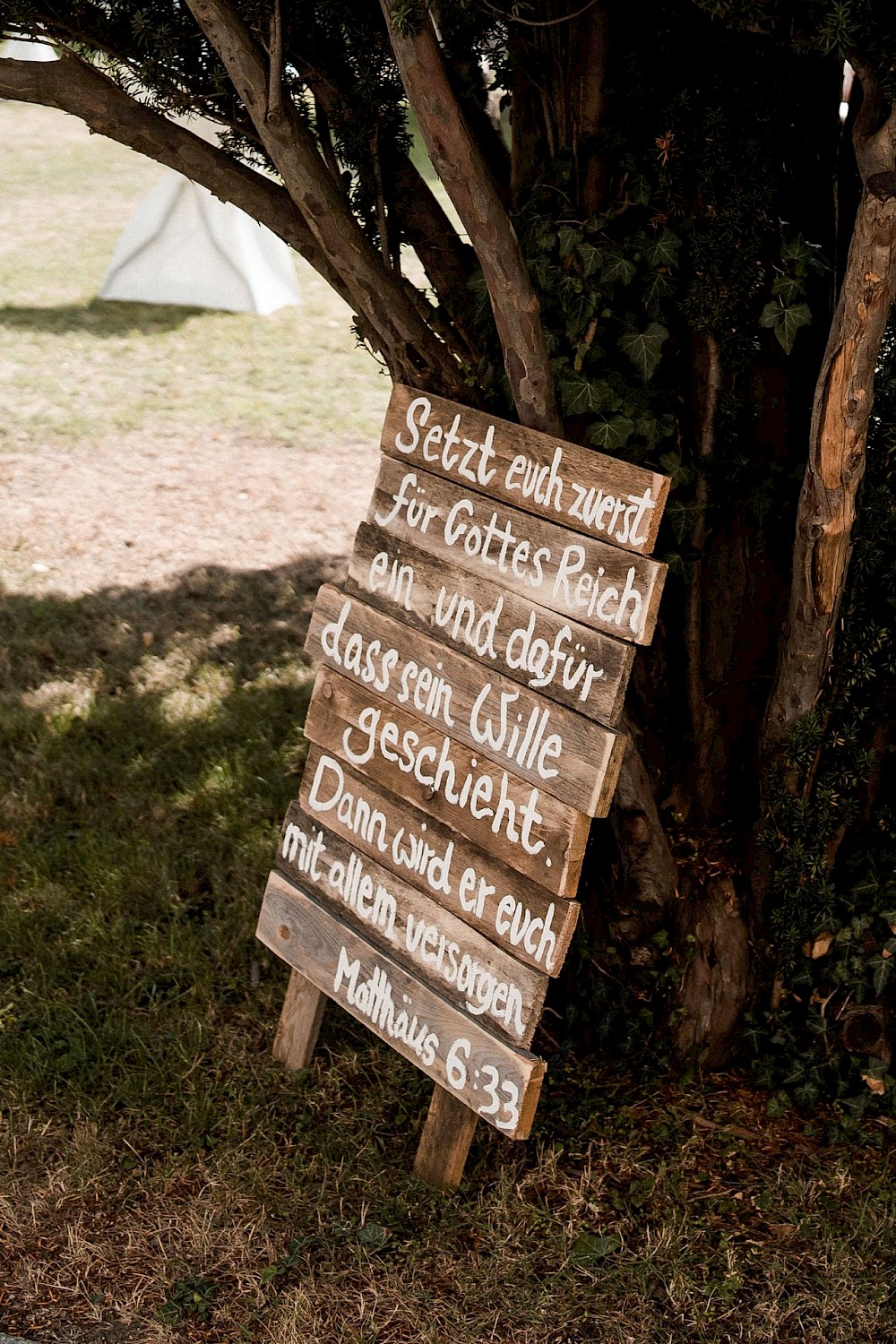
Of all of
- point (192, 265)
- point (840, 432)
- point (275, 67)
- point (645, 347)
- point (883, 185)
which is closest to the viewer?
point (883, 185)

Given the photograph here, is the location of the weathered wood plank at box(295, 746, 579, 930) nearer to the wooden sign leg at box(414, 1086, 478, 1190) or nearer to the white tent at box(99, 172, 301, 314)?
the wooden sign leg at box(414, 1086, 478, 1190)

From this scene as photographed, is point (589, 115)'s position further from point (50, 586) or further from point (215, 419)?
point (215, 419)

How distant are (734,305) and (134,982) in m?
2.47

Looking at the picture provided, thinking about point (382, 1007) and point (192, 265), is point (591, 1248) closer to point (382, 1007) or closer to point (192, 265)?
point (382, 1007)

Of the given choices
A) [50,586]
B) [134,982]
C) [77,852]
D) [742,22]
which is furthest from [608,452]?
[50,586]

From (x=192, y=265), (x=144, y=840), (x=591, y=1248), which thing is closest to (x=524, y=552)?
(x=591, y=1248)

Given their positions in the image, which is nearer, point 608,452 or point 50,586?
point 608,452

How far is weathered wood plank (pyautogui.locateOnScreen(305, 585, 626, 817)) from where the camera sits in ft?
8.73

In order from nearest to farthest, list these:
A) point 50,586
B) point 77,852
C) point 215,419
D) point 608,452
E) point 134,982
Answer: point 608,452 < point 134,982 < point 77,852 < point 50,586 < point 215,419

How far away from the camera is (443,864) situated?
2.96 m

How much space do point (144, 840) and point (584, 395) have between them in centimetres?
226

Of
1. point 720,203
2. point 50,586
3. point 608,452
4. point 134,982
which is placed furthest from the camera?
point 50,586

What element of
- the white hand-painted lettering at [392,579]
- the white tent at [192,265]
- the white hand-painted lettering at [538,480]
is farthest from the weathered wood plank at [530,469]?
the white tent at [192,265]

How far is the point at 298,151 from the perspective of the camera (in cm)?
296
